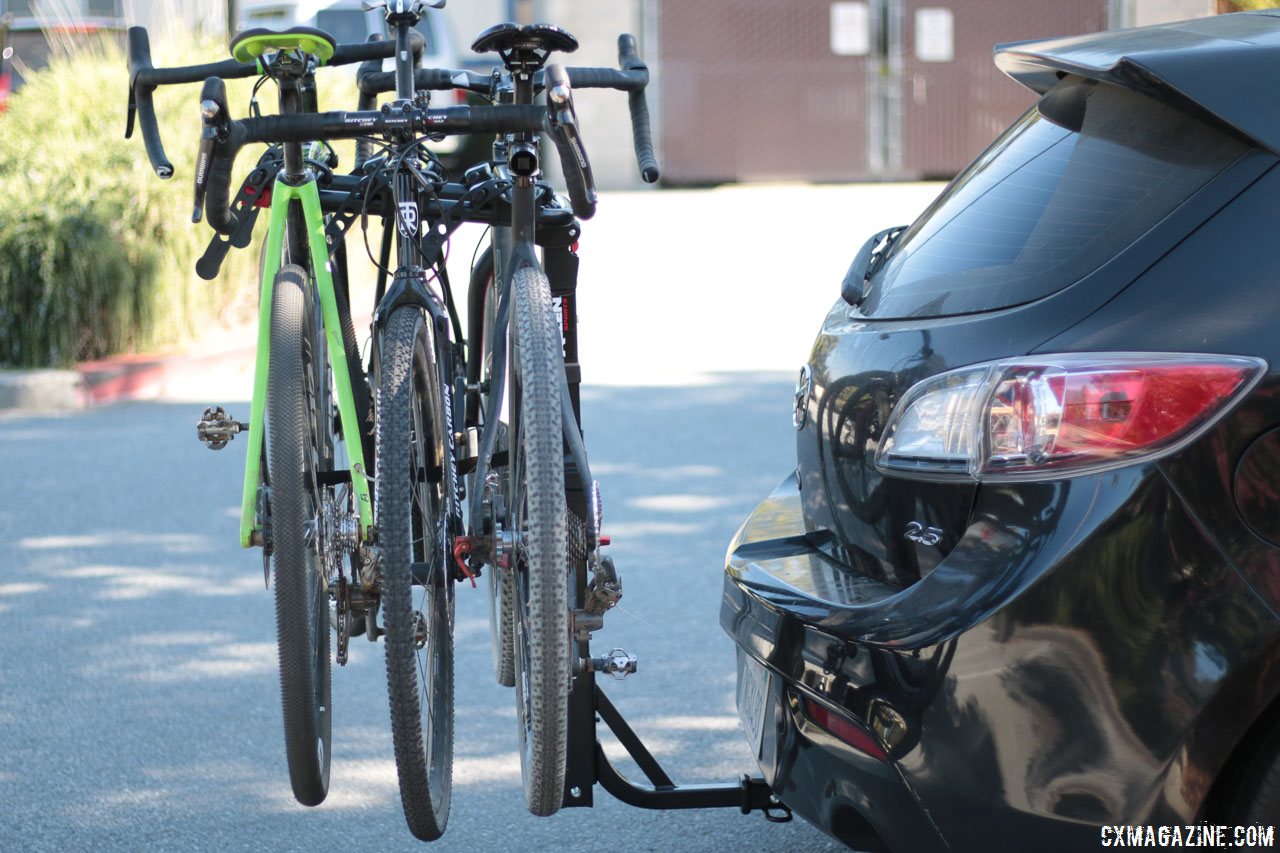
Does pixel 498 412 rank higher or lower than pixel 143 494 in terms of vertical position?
higher

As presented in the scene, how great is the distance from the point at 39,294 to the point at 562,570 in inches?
280

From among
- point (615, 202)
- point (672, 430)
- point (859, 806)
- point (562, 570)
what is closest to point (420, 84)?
point (562, 570)

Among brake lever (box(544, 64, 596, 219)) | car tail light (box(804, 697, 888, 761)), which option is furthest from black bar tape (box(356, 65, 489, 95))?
car tail light (box(804, 697, 888, 761))

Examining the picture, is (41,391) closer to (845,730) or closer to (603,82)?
(603,82)

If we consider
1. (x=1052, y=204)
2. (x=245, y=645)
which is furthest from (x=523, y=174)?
(x=245, y=645)

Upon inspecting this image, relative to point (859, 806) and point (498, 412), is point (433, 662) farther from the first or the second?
point (859, 806)

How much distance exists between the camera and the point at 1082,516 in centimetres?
211

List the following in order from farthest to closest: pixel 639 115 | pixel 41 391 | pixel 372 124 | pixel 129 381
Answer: pixel 129 381
pixel 41 391
pixel 639 115
pixel 372 124

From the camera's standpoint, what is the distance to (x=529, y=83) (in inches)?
118

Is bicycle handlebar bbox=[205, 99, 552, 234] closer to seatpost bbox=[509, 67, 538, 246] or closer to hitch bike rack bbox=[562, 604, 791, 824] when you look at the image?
seatpost bbox=[509, 67, 538, 246]

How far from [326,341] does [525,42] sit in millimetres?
687

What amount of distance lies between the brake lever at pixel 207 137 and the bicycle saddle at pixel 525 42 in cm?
49

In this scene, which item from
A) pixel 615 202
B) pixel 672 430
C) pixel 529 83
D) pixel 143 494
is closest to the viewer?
Result: pixel 529 83

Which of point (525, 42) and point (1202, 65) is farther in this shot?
point (525, 42)
